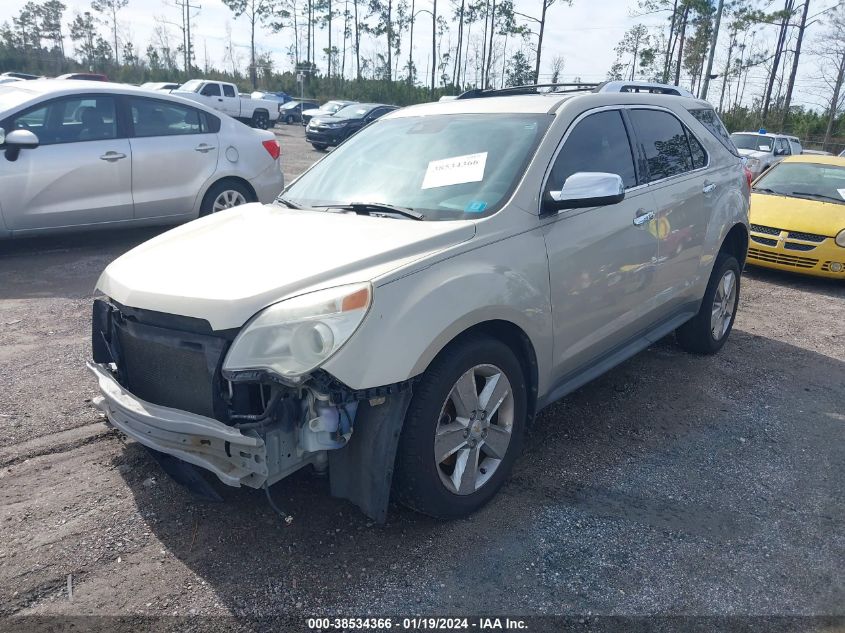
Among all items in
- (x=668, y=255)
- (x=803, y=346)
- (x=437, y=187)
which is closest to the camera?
(x=437, y=187)

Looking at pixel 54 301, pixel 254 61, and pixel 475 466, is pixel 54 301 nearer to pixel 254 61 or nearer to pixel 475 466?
pixel 475 466

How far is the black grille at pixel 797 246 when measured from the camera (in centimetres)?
783

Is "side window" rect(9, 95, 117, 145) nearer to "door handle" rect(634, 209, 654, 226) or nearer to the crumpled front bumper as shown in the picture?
the crumpled front bumper

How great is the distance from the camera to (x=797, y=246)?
7918mm

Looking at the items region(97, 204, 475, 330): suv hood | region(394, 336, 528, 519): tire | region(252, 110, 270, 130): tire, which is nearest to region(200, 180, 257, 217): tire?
region(97, 204, 475, 330): suv hood

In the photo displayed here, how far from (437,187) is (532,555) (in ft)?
5.82

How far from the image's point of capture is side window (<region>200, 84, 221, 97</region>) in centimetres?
3120

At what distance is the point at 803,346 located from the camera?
580 centimetres

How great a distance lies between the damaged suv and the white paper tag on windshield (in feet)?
0.04

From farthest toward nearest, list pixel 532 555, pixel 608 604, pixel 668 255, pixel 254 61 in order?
pixel 254 61, pixel 668 255, pixel 532 555, pixel 608 604

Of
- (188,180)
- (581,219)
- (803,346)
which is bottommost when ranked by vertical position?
(803,346)

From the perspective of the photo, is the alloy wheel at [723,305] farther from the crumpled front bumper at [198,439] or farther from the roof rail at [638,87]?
the crumpled front bumper at [198,439]

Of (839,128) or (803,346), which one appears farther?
(839,128)

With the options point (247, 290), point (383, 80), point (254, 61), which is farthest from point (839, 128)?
point (254, 61)
